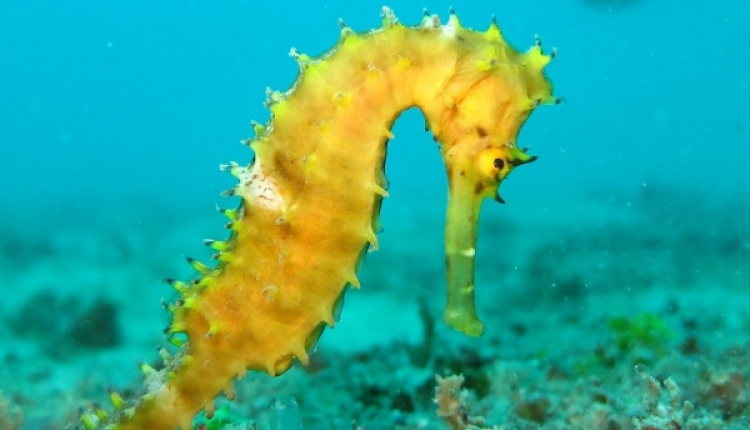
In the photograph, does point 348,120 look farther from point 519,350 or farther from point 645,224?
point 645,224

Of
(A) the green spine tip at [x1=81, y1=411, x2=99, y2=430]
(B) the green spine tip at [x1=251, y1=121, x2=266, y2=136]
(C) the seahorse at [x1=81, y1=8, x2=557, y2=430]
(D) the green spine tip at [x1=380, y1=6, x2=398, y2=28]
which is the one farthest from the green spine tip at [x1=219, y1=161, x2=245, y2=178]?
(A) the green spine tip at [x1=81, y1=411, x2=99, y2=430]

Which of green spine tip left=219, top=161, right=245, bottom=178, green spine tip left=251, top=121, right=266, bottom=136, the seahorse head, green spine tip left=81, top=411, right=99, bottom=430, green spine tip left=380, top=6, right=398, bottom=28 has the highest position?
green spine tip left=380, top=6, right=398, bottom=28

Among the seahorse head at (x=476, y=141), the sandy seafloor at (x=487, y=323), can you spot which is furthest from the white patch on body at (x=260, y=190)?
the sandy seafloor at (x=487, y=323)

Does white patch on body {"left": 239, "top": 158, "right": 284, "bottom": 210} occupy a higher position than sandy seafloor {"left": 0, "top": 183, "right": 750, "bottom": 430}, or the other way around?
sandy seafloor {"left": 0, "top": 183, "right": 750, "bottom": 430}

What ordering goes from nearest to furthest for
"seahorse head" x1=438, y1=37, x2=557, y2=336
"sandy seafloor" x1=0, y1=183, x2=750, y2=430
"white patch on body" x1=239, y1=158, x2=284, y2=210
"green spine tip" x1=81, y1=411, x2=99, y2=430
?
"seahorse head" x1=438, y1=37, x2=557, y2=336 → "white patch on body" x1=239, y1=158, x2=284, y2=210 → "green spine tip" x1=81, y1=411, x2=99, y2=430 → "sandy seafloor" x1=0, y1=183, x2=750, y2=430

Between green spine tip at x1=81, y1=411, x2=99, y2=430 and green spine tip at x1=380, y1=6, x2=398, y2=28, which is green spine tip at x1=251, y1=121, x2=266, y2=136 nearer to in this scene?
green spine tip at x1=380, y1=6, x2=398, y2=28

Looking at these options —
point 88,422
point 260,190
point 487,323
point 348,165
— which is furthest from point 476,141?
point 487,323

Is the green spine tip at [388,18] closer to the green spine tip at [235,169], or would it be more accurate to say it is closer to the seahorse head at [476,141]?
the seahorse head at [476,141]
